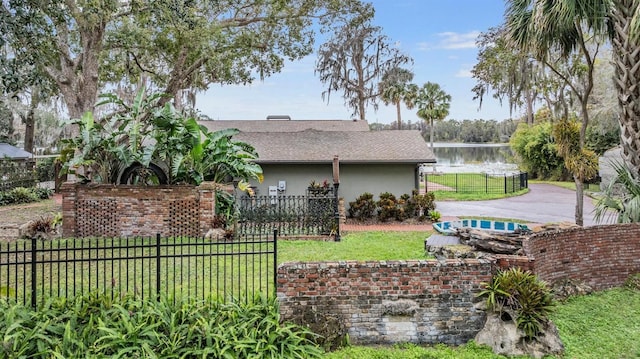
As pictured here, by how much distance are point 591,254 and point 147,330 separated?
8.52 m

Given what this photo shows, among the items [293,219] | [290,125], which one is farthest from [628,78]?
[290,125]

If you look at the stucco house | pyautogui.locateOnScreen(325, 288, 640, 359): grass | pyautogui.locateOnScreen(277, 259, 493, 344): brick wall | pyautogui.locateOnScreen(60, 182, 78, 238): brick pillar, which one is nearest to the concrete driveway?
the stucco house

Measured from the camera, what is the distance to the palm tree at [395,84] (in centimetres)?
3247

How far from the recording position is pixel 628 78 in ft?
30.5

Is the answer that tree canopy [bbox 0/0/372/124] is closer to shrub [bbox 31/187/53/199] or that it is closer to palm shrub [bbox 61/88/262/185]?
palm shrub [bbox 61/88/262/185]

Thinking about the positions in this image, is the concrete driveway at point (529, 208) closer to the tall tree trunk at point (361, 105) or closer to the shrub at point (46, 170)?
the tall tree trunk at point (361, 105)

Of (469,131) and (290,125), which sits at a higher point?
(469,131)

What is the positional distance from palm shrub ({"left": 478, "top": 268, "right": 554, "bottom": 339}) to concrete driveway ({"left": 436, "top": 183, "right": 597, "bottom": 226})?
403 inches

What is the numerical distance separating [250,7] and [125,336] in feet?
49.7

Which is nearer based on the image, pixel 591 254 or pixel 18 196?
pixel 591 254

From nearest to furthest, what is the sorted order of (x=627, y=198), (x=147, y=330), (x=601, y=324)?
(x=147, y=330)
(x=601, y=324)
(x=627, y=198)

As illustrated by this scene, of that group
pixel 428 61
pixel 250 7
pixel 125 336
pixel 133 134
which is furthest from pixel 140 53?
pixel 428 61

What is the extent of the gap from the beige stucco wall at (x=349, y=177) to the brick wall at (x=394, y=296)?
10509 mm

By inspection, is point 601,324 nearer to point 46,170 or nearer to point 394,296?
point 394,296
